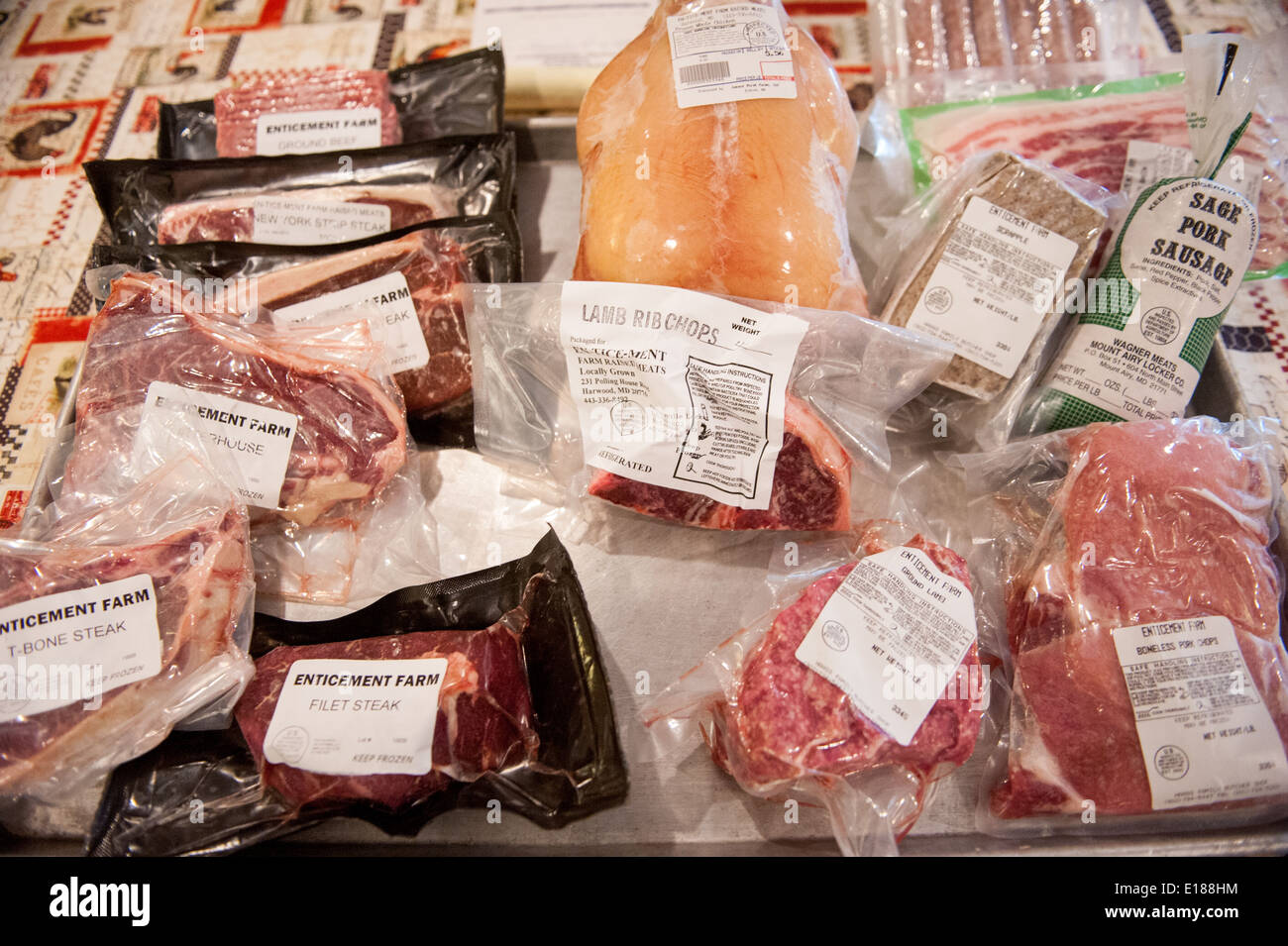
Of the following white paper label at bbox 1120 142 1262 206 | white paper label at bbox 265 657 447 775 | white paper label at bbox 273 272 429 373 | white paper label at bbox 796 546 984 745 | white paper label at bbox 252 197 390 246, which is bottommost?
white paper label at bbox 265 657 447 775

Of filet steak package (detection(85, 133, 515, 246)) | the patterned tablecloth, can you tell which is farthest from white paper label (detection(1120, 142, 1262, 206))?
filet steak package (detection(85, 133, 515, 246))

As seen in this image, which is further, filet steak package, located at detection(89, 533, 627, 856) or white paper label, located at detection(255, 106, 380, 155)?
white paper label, located at detection(255, 106, 380, 155)

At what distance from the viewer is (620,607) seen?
1.51 meters

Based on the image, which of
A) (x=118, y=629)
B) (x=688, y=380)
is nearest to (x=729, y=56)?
(x=688, y=380)

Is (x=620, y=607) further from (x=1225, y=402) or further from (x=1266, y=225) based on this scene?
(x=1266, y=225)

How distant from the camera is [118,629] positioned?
1193 mm

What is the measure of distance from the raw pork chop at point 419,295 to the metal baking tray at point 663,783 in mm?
152

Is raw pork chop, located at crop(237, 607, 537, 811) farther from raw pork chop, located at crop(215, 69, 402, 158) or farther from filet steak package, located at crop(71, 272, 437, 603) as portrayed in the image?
raw pork chop, located at crop(215, 69, 402, 158)

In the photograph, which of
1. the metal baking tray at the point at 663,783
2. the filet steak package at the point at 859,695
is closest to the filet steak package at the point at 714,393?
the metal baking tray at the point at 663,783

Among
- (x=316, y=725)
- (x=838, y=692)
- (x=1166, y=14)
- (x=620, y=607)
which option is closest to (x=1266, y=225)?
(x=1166, y=14)

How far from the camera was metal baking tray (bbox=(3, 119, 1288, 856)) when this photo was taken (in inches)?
49.9

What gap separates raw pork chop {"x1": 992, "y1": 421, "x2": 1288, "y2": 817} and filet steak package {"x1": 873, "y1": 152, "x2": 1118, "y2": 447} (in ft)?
0.69

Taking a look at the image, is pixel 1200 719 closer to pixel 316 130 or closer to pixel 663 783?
pixel 663 783

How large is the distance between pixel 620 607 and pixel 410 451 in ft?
1.64
